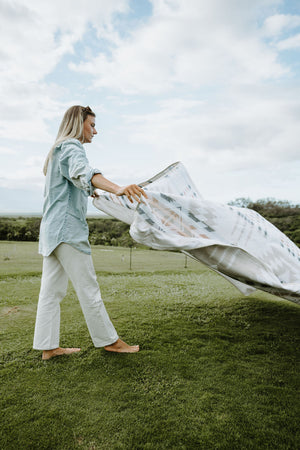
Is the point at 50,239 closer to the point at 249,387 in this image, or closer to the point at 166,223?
the point at 166,223

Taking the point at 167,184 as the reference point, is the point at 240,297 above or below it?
below

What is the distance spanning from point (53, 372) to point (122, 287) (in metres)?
2.03

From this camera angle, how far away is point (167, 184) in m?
2.41

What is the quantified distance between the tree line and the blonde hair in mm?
4132

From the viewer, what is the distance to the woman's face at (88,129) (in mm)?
2117

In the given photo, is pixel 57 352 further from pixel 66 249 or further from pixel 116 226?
pixel 116 226

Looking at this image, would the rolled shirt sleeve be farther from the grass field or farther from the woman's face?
the grass field

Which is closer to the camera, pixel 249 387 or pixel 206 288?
pixel 249 387

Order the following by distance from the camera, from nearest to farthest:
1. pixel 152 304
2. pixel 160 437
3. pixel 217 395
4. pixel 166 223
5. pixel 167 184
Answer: pixel 160 437 < pixel 217 395 < pixel 166 223 < pixel 167 184 < pixel 152 304

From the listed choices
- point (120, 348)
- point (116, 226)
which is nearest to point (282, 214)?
point (116, 226)

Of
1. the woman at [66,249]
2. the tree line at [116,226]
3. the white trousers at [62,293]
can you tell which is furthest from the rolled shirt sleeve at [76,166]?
the tree line at [116,226]

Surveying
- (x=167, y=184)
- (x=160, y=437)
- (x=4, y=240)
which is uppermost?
(x=167, y=184)

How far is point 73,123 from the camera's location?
207 cm

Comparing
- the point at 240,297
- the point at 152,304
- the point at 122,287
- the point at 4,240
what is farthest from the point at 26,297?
the point at 4,240
